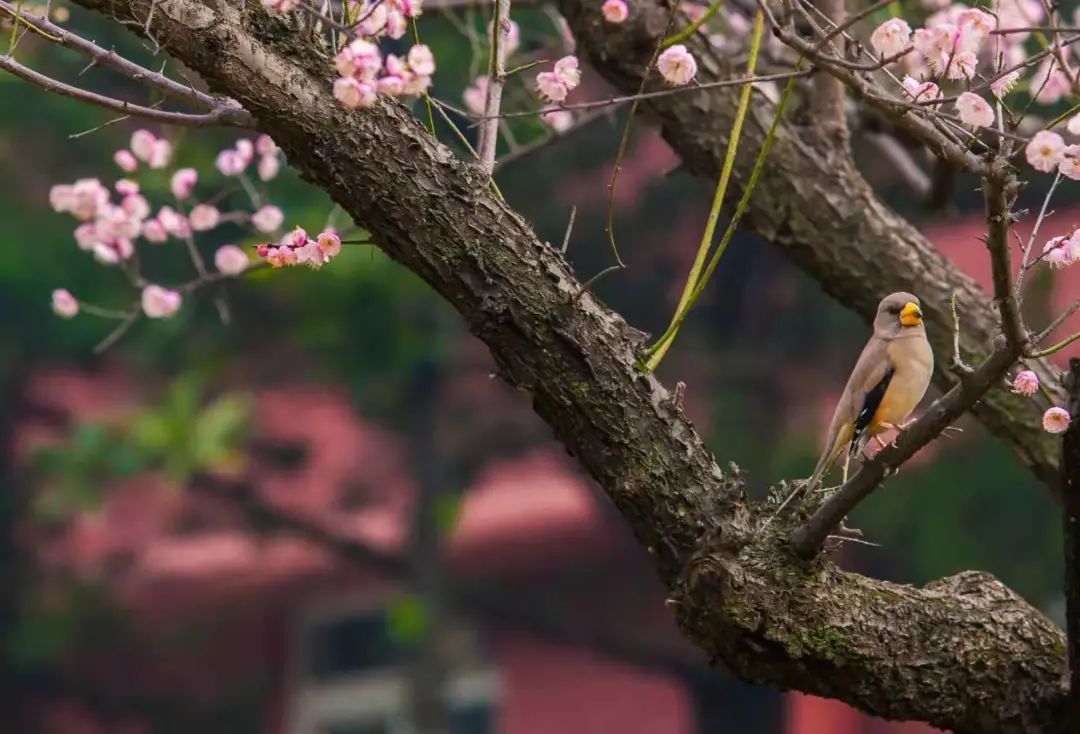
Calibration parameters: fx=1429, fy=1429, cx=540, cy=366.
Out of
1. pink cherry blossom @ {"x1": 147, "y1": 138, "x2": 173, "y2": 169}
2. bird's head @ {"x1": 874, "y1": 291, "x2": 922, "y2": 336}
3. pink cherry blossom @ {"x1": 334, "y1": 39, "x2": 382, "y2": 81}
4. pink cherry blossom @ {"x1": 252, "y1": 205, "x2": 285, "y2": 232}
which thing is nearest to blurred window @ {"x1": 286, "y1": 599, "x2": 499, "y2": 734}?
pink cherry blossom @ {"x1": 252, "y1": 205, "x2": 285, "y2": 232}

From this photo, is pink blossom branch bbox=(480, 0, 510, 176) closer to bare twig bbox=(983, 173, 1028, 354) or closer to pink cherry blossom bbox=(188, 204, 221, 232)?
bare twig bbox=(983, 173, 1028, 354)

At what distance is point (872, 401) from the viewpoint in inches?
78.7

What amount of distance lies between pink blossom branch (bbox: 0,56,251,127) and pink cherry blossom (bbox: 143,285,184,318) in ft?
3.12

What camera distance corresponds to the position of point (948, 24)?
5.60ft

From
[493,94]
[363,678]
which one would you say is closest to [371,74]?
[493,94]

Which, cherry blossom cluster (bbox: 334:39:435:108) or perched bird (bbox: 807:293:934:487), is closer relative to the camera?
cherry blossom cluster (bbox: 334:39:435:108)

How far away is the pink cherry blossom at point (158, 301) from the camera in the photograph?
2744 millimetres

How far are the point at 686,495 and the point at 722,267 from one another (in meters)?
5.02

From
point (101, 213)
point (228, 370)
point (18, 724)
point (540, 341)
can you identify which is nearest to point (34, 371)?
point (228, 370)

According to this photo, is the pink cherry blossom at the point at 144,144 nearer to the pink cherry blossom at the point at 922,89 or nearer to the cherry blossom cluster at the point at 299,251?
the cherry blossom cluster at the point at 299,251

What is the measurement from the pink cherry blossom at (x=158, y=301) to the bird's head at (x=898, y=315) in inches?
53.7

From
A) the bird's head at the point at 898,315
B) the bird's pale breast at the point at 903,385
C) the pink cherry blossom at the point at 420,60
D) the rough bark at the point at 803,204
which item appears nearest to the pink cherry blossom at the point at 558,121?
the rough bark at the point at 803,204

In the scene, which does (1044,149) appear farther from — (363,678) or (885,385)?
(363,678)

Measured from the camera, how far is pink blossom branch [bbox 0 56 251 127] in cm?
168
